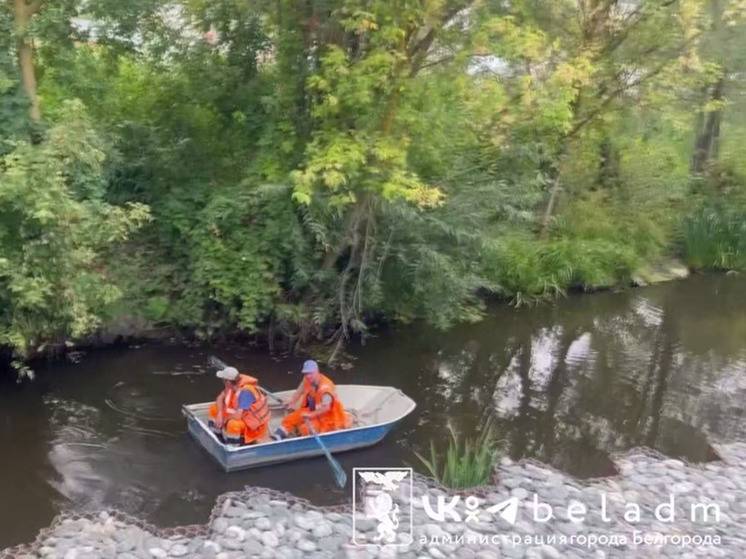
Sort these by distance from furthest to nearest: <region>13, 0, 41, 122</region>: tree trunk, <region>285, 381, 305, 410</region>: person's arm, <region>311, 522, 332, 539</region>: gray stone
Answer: <region>13, 0, 41, 122</region>: tree trunk, <region>285, 381, 305, 410</region>: person's arm, <region>311, 522, 332, 539</region>: gray stone

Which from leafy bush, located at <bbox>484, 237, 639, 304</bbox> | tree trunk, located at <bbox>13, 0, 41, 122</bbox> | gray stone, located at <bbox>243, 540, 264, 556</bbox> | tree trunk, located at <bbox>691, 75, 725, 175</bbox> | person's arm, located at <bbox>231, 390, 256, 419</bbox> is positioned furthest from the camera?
tree trunk, located at <bbox>691, 75, 725, 175</bbox>

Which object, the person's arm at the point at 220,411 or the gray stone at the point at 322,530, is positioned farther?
the person's arm at the point at 220,411

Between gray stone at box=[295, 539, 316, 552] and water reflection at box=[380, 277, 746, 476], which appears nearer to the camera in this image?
gray stone at box=[295, 539, 316, 552]

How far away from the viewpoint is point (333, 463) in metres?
10.6

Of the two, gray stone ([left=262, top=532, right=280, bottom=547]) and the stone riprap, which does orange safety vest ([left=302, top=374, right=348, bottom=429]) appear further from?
gray stone ([left=262, top=532, right=280, bottom=547])

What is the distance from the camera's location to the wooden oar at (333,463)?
10.5m

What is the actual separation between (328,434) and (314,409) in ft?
1.27

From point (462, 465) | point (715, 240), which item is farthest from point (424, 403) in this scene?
point (715, 240)

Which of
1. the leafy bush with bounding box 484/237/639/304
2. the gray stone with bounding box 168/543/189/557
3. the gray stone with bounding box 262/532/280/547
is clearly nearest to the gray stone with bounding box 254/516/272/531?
the gray stone with bounding box 262/532/280/547

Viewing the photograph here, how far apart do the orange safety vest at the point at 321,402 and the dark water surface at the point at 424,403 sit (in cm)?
55

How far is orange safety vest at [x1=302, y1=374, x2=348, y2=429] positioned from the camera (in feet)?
36.5

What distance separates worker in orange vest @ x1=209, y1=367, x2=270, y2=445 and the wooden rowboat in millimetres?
167

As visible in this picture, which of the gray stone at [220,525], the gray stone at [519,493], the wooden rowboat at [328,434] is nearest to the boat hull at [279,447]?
the wooden rowboat at [328,434]

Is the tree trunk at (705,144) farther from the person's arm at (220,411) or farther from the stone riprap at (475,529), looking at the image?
the person's arm at (220,411)
